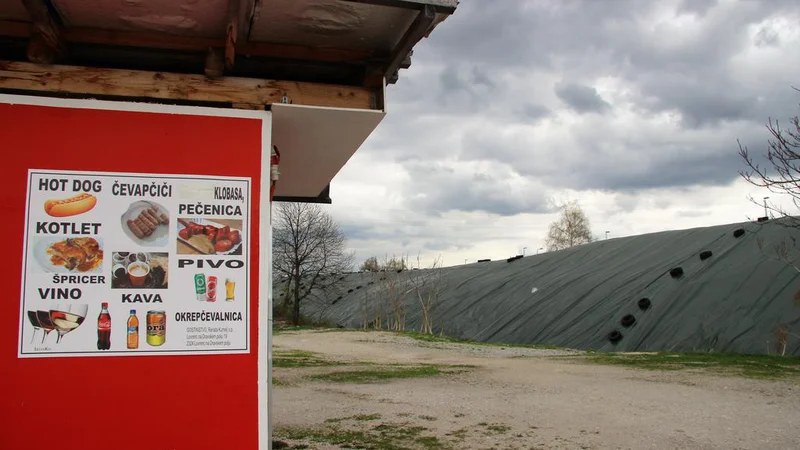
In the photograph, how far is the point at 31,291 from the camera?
3.68m

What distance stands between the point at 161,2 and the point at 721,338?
55.8 feet

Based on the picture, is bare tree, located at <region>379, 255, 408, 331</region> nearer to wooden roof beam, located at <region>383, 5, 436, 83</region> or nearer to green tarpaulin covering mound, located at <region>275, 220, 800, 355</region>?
green tarpaulin covering mound, located at <region>275, 220, 800, 355</region>

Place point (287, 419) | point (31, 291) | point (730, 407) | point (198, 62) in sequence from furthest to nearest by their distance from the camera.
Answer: point (730, 407), point (287, 419), point (198, 62), point (31, 291)

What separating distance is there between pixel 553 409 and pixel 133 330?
5.85 meters

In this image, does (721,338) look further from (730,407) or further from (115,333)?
(115,333)

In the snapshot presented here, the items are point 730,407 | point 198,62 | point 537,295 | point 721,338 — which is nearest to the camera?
point 198,62

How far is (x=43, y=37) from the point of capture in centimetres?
383

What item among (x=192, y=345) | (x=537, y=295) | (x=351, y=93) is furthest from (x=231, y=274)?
(x=537, y=295)

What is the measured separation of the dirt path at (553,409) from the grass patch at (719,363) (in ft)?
2.96

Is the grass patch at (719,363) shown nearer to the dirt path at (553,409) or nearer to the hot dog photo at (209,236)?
the dirt path at (553,409)

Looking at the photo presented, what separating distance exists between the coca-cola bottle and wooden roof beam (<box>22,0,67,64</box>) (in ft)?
5.42

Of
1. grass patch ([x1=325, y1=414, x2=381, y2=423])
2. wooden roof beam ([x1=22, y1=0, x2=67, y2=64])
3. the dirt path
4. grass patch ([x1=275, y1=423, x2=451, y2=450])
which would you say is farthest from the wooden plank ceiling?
grass patch ([x1=325, y1=414, x2=381, y2=423])

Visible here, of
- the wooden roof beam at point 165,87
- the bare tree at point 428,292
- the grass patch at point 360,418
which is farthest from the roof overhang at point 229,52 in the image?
the bare tree at point 428,292

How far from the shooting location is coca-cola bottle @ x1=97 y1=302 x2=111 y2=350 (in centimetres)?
371
